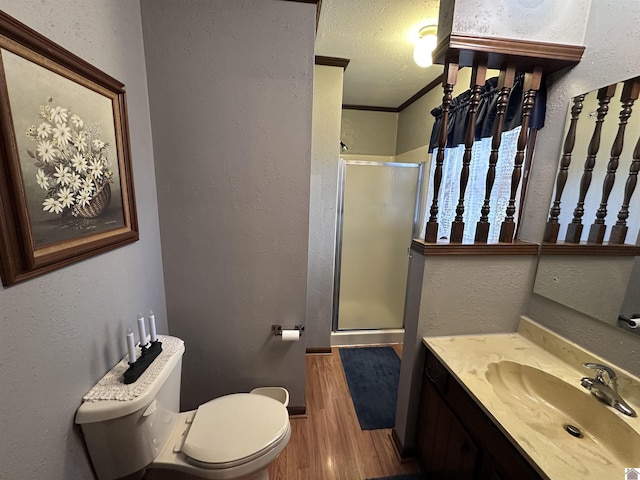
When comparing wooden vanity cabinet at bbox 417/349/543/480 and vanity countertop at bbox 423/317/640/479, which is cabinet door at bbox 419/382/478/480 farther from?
vanity countertop at bbox 423/317/640/479

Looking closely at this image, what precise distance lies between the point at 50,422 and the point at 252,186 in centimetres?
112

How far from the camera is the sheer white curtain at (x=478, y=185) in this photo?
64.5 inches

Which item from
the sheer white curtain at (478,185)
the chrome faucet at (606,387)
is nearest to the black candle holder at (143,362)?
the sheer white curtain at (478,185)

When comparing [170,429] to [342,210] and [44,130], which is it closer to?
[44,130]

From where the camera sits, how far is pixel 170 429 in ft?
3.70

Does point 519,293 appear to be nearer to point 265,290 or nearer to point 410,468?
point 410,468

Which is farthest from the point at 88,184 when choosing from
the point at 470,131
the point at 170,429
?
the point at 470,131

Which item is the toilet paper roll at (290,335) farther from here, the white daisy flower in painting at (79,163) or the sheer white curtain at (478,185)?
the white daisy flower in painting at (79,163)

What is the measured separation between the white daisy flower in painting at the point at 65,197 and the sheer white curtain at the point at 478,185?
166cm

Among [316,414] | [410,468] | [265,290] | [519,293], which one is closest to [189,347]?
[265,290]

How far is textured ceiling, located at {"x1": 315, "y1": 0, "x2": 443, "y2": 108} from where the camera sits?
4.93 ft

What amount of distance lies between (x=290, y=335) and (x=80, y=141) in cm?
128

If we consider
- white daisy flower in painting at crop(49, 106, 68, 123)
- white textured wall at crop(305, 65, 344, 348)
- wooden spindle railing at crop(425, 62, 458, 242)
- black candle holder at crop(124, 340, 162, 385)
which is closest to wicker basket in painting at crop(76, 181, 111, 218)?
white daisy flower in painting at crop(49, 106, 68, 123)

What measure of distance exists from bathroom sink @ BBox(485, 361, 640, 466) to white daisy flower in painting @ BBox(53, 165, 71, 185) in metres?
1.61
